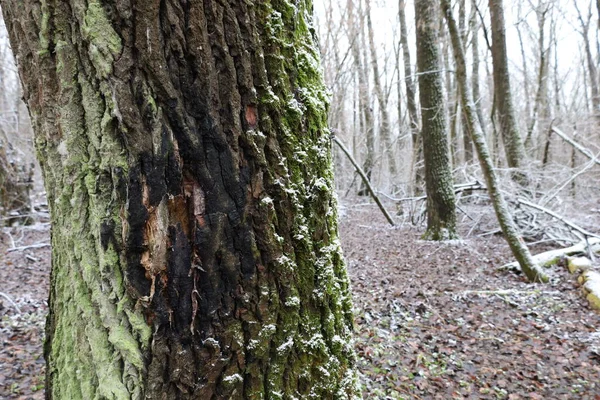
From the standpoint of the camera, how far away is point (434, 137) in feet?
26.6

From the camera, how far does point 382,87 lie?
17.8 metres

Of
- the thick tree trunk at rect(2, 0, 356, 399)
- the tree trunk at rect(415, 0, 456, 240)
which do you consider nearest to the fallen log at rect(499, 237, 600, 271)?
the tree trunk at rect(415, 0, 456, 240)

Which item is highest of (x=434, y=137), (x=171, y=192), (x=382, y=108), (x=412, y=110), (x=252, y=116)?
(x=382, y=108)

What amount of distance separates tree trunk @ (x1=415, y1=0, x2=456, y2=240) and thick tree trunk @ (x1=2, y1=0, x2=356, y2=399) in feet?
24.5

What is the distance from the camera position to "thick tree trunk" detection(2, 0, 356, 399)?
0.98 m

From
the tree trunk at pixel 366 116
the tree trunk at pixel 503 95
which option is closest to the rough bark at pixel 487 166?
the tree trunk at pixel 503 95

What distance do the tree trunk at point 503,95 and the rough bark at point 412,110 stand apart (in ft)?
7.50

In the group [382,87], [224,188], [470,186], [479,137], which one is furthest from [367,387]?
[382,87]

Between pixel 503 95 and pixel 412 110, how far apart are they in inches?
118

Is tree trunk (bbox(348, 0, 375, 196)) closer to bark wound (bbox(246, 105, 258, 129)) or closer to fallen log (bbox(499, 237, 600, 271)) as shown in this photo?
fallen log (bbox(499, 237, 600, 271))

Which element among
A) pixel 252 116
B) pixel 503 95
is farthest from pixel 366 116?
pixel 252 116

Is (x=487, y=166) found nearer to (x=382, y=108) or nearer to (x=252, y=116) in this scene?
(x=252, y=116)

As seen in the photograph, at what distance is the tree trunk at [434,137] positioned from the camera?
26.3 ft

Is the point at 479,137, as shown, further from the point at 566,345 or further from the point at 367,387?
the point at 367,387
